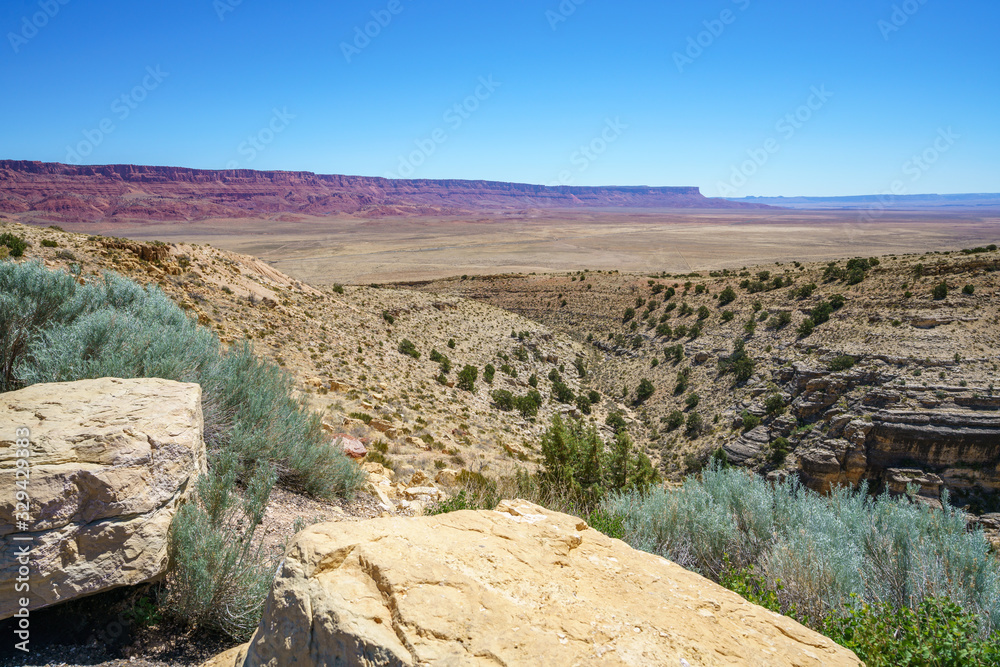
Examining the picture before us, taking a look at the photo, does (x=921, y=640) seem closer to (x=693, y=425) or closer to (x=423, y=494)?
(x=423, y=494)

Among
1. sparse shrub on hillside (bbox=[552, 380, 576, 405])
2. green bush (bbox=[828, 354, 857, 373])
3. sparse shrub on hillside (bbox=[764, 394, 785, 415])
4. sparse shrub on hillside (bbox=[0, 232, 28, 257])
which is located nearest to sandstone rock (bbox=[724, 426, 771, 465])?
sparse shrub on hillside (bbox=[764, 394, 785, 415])

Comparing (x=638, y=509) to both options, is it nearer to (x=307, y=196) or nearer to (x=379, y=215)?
(x=379, y=215)

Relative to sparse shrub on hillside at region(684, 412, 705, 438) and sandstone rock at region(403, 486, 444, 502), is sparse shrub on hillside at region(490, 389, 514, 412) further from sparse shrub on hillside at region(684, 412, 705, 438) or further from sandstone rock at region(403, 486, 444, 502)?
sandstone rock at region(403, 486, 444, 502)

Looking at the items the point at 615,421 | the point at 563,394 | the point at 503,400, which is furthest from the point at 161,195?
the point at 615,421

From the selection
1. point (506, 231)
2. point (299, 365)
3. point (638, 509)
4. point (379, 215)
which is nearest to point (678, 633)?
point (638, 509)

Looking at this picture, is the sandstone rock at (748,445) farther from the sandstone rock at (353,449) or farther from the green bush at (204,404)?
the green bush at (204,404)

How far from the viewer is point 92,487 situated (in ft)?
9.93

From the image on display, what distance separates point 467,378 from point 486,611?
19.0m

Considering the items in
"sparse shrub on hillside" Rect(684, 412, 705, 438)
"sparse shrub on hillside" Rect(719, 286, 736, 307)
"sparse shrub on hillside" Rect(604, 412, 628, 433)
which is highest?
"sparse shrub on hillside" Rect(719, 286, 736, 307)

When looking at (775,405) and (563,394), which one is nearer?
(775,405)

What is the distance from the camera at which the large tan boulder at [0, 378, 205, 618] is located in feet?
9.27

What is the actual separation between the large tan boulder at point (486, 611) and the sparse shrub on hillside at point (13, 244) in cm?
1580

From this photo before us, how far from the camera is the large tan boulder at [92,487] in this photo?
2.83 m

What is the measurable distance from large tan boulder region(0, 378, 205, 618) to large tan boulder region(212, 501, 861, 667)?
3.11 ft
